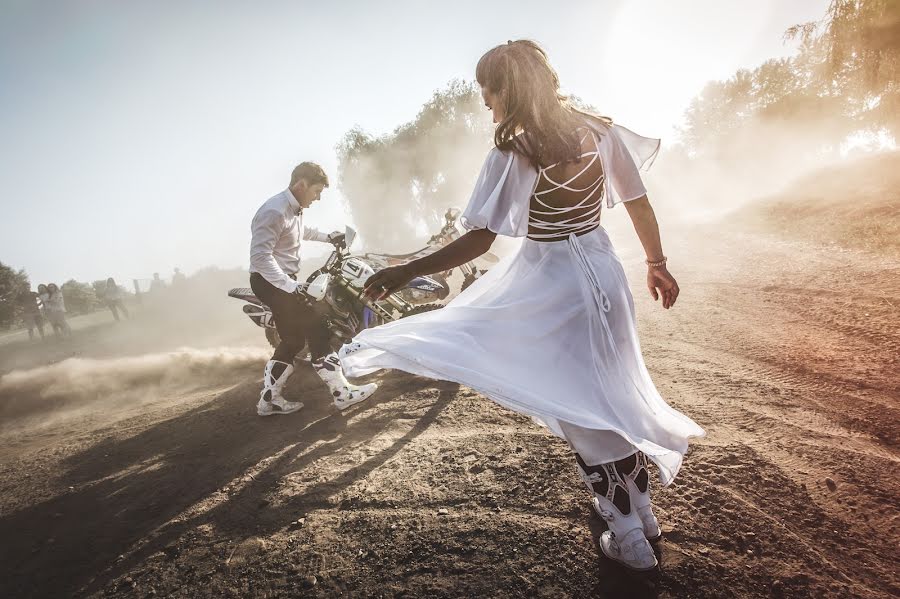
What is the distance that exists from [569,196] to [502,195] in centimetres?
32

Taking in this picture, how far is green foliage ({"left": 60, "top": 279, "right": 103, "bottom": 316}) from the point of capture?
1103 inches

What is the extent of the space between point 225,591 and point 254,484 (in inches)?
41.3

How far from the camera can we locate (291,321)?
4660 mm

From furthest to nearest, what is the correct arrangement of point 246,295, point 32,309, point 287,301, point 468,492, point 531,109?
point 32,309 → point 246,295 → point 287,301 → point 468,492 → point 531,109

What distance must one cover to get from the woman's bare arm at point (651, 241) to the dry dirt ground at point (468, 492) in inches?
48.8

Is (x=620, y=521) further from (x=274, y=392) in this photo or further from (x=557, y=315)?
(x=274, y=392)

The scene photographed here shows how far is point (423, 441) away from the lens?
138 inches

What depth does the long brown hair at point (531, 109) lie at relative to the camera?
182 cm

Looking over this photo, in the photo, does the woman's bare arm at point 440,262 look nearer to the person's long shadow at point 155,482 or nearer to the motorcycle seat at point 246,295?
the person's long shadow at point 155,482

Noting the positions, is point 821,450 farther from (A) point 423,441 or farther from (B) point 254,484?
(B) point 254,484

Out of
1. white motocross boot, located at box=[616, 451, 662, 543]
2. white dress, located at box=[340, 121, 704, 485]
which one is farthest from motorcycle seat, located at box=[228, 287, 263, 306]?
white motocross boot, located at box=[616, 451, 662, 543]

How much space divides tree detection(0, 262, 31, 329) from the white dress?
3198 centimetres

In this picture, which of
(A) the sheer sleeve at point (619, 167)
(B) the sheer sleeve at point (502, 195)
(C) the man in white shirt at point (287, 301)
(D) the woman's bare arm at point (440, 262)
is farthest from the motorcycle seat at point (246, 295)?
(A) the sheer sleeve at point (619, 167)

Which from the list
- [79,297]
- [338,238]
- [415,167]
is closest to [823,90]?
[415,167]
